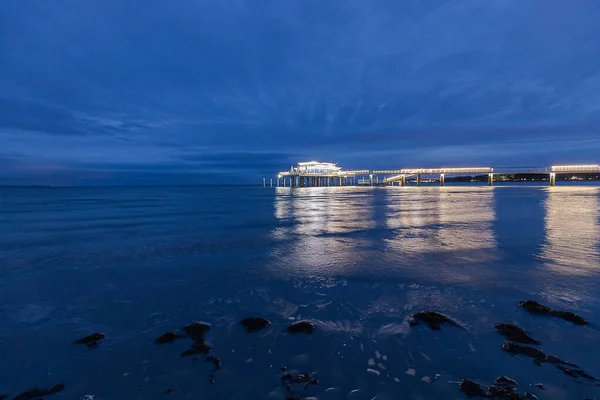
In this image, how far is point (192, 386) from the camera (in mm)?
3617

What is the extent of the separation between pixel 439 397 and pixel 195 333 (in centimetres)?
365

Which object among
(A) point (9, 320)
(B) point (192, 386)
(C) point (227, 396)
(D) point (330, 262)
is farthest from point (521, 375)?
(A) point (9, 320)

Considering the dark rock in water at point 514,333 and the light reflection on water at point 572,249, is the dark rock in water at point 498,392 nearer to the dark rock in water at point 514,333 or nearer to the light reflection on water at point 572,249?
the dark rock in water at point 514,333

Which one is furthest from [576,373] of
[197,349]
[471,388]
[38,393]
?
[38,393]

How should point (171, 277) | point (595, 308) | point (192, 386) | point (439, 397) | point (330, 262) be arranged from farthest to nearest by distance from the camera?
point (330, 262) < point (171, 277) < point (595, 308) < point (192, 386) < point (439, 397)

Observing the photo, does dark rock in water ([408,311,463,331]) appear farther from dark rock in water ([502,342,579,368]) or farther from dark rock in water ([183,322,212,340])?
dark rock in water ([183,322,212,340])

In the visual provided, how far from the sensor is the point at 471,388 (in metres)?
3.49

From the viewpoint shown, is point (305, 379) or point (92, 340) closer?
point (305, 379)

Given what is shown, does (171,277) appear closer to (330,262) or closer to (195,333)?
(195,333)

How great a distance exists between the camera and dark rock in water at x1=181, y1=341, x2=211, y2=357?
4.32 metres

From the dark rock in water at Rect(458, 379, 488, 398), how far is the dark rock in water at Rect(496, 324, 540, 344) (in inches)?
58.0

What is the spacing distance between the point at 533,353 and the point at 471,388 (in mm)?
1398

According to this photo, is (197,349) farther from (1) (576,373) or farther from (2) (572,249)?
(2) (572,249)

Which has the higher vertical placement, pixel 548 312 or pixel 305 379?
pixel 548 312
